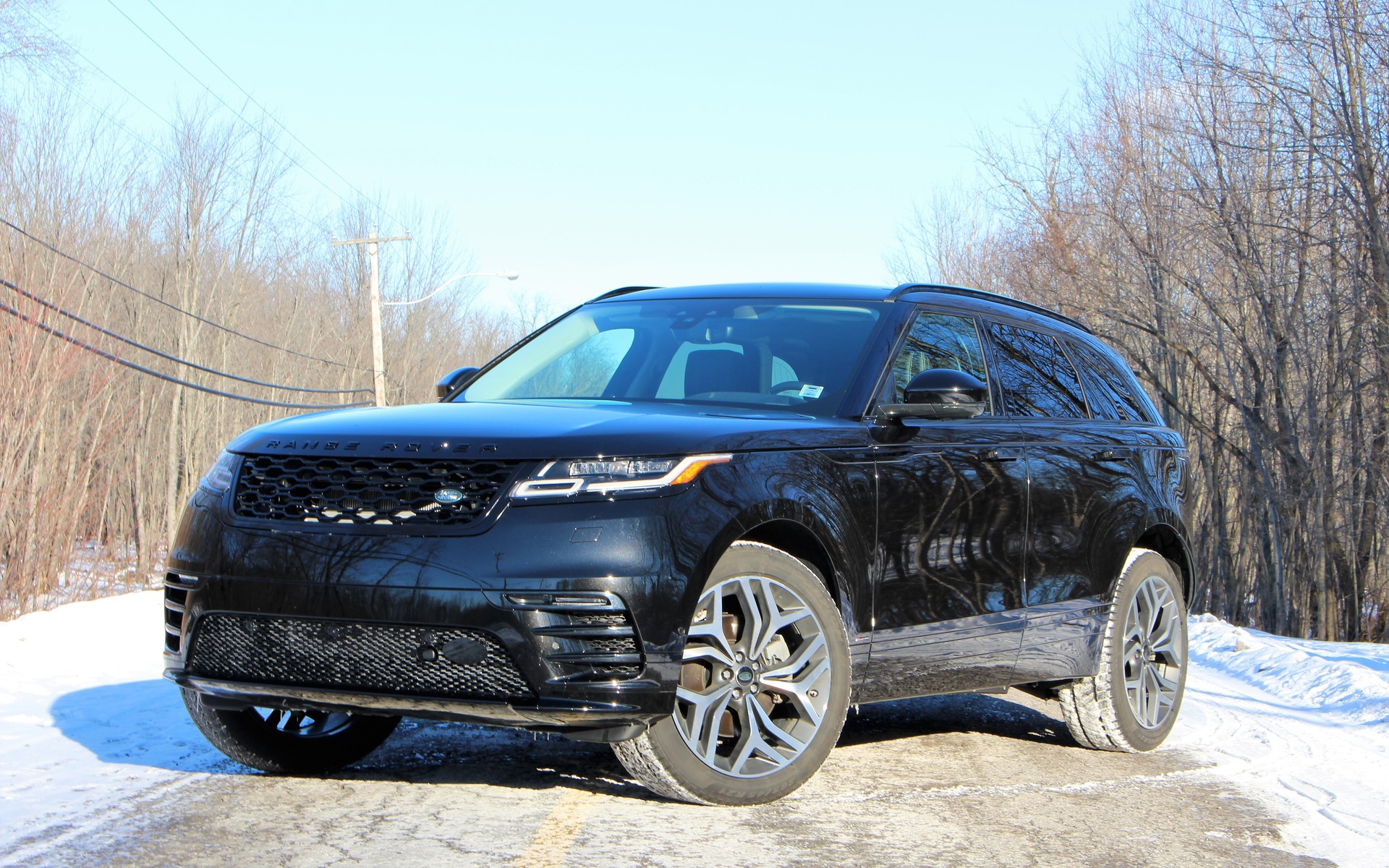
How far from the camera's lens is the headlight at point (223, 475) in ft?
14.5

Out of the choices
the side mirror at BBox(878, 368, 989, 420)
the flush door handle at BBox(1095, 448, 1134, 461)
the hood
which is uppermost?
the side mirror at BBox(878, 368, 989, 420)

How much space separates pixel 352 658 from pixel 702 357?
2.10 meters

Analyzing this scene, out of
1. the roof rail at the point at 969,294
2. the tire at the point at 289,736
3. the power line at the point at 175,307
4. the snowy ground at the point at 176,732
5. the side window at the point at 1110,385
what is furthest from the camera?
the power line at the point at 175,307

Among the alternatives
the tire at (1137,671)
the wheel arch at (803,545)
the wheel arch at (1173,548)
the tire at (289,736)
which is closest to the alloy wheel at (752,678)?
the wheel arch at (803,545)

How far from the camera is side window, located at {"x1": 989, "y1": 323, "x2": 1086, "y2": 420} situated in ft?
20.2

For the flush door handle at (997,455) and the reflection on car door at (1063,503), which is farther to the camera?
the reflection on car door at (1063,503)

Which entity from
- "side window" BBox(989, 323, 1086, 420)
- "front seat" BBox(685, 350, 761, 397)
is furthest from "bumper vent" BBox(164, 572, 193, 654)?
"side window" BBox(989, 323, 1086, 420)

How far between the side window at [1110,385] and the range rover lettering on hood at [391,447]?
3.80 m

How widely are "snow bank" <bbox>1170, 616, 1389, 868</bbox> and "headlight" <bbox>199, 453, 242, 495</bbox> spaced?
3.72 m

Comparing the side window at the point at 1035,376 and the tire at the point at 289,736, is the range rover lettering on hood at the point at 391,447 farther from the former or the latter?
the side window at the point at 1035,376

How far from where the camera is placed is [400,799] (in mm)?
4531

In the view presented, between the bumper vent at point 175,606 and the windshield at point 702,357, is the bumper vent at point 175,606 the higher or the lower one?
the lower one

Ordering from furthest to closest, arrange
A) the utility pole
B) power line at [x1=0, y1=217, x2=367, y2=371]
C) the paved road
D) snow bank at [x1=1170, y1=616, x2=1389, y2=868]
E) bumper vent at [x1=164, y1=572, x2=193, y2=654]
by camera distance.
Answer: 1. the utility pole
2. power line at [x1=0, y1=217, x2=367, y2=371]
3. snow bank at [x1=1170, y1=616, x2=1389, y2=868]
4. bumper vent at [x1=164, y1=572, x2=193, y2=654]
5. the paved road

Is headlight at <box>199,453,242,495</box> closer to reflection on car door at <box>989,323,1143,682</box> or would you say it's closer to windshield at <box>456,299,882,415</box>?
windshield at <box>456,299,882,415</box>
